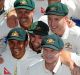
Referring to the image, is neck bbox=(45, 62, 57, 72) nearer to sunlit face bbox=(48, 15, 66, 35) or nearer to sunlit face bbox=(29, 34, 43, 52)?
sunlit face bbox=(29, 34, 43, 52)

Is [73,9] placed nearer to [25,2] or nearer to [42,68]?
[25,2]

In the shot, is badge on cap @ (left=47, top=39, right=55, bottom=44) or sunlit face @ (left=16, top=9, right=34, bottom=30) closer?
badge on cap @ (left=47, top=39, right=55, bottom=44)

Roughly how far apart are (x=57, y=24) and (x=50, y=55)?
0.73 m

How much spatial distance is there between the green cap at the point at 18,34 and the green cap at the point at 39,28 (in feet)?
0.41

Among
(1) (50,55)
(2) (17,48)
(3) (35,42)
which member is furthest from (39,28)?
(1) (50,55)

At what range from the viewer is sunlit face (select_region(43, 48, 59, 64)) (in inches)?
205

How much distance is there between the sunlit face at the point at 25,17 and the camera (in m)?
5.97

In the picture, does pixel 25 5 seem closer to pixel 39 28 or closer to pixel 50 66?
pixel 39 28

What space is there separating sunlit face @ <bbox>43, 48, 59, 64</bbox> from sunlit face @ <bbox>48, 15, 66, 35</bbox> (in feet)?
2.05

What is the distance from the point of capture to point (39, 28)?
19.2ft

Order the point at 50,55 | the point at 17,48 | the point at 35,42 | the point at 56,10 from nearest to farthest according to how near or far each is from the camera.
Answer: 1. the point at 50,55
2. the point at 17,48
3. the point at 35,42
4. the point at 56,10

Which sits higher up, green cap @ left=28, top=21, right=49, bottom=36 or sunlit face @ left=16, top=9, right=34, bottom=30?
sunlit face @ left=16, top=9, right=34, bottom=30

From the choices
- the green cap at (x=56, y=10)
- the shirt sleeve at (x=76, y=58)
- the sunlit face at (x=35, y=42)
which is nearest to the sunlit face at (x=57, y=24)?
the green cap at (x=56, y=10)

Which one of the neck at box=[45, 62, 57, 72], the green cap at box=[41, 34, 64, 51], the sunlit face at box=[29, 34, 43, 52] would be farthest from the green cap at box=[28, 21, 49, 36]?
the neck at box=[45, 62, 57, 72]
